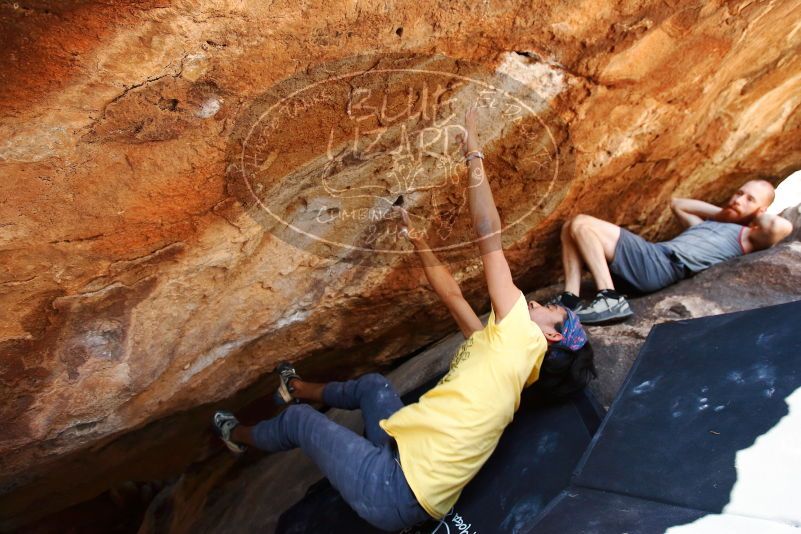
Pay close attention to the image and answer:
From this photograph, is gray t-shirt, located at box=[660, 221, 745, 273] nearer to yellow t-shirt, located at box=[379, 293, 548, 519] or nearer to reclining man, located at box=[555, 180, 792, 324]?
reclining man, located at box=[555, 180, 792, 324]

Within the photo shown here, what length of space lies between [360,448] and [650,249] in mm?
1656

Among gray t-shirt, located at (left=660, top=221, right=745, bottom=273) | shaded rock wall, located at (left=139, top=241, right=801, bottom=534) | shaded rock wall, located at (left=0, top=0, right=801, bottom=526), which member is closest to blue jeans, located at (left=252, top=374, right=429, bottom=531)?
shaded rock wall, located at (left=0, top=0, right=801, bottom=526)

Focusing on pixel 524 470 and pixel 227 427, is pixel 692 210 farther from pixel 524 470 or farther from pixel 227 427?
pixel 227 427

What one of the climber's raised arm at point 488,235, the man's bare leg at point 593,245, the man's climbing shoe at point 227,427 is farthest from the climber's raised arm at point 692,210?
the man's climbing shoe at point 227,427

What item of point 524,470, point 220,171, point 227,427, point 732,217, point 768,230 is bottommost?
point 524,470

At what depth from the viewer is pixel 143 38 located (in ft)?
3.96

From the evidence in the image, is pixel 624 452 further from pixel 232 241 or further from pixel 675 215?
pixel 675 215

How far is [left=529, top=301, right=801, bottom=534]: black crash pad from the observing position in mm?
1118

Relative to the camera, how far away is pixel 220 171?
159cm

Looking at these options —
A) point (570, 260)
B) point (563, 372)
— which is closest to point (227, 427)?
point (563, 372)

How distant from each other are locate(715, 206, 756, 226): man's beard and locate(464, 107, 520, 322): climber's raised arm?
1.65 meters

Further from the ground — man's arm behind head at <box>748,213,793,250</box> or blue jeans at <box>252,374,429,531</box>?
blue jeans at <box>252,374,429,531</box>

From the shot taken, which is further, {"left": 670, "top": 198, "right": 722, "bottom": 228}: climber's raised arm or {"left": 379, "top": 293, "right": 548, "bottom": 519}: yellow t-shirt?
{"left": 670, "top": 198, "right": 722, "bottom": 228}: climber's raised arm

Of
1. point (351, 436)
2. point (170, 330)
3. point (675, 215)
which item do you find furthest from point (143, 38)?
point (675, 215)
